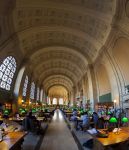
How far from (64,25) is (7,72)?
26.6 ft

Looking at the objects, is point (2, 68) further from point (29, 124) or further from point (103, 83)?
point (103, 83)

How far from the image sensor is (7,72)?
2169cm

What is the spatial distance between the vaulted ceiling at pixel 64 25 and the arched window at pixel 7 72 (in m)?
1.85

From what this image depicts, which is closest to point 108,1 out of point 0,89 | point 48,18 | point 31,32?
point 48,18

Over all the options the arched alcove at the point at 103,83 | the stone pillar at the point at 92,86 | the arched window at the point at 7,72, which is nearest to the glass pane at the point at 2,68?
the arched window at the point at 7,72

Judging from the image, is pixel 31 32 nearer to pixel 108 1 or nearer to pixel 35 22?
pixel 35 22

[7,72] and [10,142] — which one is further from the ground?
[7,72]

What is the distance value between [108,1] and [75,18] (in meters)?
4.28

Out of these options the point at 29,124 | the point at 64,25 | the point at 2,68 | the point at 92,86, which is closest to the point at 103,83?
the point at 92,86

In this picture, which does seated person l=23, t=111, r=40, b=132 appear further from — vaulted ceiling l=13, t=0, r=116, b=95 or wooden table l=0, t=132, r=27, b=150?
vaulted ceiling l=13, t=0, r=116, b=95

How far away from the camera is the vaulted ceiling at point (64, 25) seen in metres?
14.8

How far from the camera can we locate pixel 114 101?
18406 mm

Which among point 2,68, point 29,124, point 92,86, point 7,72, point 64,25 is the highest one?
point 64,25

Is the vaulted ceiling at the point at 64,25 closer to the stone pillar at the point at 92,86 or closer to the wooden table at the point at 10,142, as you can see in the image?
Answer: the stone pillar at the point at 92,86
